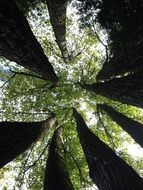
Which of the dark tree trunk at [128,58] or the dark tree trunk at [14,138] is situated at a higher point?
the dark tree trunk at [128,58]

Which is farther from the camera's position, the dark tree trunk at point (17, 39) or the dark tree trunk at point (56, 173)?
the dark tree trunk at point (56, 173)

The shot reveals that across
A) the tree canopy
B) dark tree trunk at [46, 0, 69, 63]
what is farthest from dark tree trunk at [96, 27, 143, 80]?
dark tree trunk at [46, 0, 69, 63]

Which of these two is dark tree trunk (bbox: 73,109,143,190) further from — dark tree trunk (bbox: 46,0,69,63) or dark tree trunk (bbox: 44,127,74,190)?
dark tree trunk (bbox: 46,0,69,63)

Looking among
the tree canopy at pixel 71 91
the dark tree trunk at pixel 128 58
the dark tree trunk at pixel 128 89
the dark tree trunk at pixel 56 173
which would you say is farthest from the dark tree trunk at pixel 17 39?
the dark tree trunk at pixel 56 173

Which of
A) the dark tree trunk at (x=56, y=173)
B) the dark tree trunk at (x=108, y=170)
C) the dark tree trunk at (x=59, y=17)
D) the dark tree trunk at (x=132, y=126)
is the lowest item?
the dark tree trunk at (x=108, y=170)

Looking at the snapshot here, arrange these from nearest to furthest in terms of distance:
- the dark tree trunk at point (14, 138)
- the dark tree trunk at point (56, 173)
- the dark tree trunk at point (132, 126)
→ the dark tree trunk at point (14, 138)
the dark tree trunk at point (56, 173)
the dark tree trunk at point (132, 126)

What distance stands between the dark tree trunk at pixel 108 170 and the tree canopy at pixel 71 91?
0.07ft

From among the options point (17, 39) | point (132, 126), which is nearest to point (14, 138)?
point (17, 39)

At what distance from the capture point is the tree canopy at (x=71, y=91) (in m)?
6.79

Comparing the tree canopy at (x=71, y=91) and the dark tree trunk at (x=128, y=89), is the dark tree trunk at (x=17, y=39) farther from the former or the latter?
the dark tree trunk at (x=128, y=89)

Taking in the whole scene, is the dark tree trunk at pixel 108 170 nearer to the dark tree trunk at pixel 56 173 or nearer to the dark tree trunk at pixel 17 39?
the dark tree trunk at pixel 56 173

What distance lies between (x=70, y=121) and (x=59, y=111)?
2.66 feet

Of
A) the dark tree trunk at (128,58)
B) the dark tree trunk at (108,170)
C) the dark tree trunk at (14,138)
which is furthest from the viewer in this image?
the dark tree trunk at (128,58)

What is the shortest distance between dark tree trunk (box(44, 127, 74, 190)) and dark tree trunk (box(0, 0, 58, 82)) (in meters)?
3.13
